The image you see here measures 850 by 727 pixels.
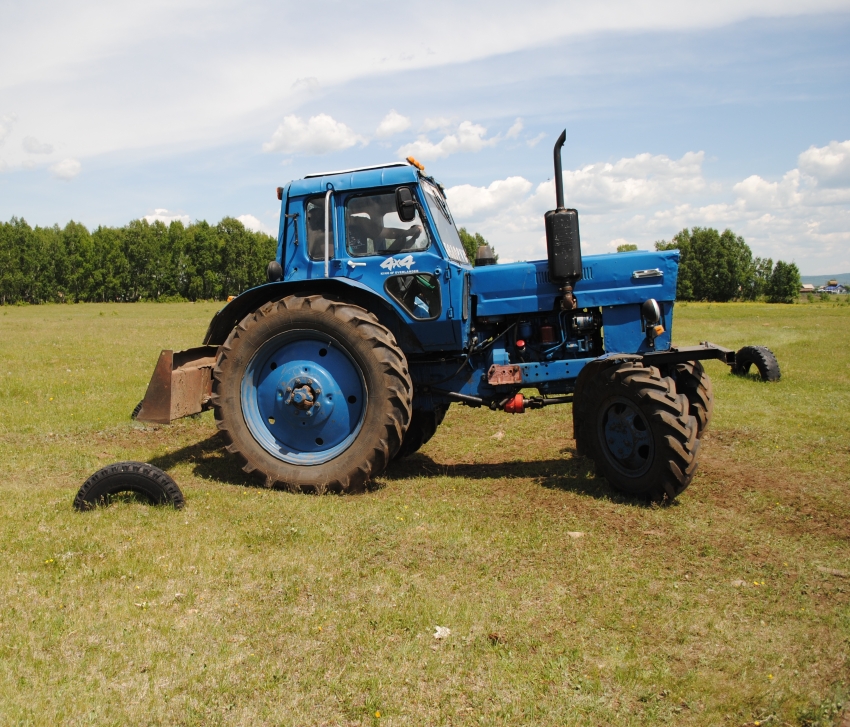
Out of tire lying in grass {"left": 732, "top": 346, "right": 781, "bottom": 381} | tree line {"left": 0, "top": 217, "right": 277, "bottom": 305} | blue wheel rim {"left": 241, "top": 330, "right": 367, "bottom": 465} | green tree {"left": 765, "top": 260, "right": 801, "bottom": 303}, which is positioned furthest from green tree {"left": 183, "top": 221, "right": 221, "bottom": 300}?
blue wheel rim {"left": 241, "top": 330, "right": 367, "bottom": 465}

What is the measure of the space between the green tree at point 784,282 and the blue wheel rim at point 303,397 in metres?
76.8

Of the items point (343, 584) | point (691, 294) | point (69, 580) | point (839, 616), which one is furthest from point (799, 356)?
point (691, 294)

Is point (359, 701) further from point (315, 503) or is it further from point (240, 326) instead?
point (240, 326)

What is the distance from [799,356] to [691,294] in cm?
5670

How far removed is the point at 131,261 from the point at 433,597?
75.3 metres

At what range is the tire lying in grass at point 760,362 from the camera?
13156mm

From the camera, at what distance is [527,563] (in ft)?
16.5

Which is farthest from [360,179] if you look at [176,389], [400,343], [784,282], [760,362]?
[784,282]

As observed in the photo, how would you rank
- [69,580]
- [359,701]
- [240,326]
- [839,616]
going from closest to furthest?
[359,701] → [839,616] → [69,580] → [240,326]

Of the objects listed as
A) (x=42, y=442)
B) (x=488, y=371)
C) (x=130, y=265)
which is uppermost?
(x=130, y=265)

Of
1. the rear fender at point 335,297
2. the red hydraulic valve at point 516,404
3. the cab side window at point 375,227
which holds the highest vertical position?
the cab side window at point 375,227

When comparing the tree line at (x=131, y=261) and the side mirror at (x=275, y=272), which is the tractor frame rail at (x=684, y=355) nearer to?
the side mirror at (x=275, y=272)

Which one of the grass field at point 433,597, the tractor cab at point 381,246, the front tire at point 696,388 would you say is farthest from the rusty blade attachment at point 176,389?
the front tire at point 696,388

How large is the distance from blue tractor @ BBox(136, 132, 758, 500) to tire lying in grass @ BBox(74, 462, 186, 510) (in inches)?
35.4
